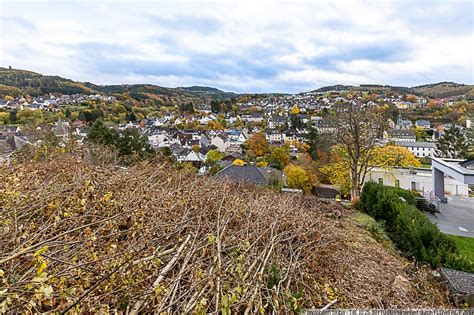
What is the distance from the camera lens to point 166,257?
2666 millimetres

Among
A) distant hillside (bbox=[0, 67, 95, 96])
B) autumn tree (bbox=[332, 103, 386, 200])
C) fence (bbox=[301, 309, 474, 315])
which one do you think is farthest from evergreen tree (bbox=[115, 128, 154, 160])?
distant hillside (bbox=[0, 67, 95, 96])

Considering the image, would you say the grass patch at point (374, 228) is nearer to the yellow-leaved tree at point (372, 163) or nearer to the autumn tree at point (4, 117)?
the yellow-leaved tree at point (372, 163)

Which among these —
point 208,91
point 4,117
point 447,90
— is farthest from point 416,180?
point 208,91

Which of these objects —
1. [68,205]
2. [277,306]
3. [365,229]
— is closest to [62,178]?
[68,205]

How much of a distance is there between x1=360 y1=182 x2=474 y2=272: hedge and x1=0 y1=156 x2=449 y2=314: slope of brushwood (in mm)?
1051

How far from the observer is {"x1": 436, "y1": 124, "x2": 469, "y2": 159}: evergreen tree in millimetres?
31531

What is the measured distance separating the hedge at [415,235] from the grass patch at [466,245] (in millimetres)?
1617

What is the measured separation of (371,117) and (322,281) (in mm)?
10229

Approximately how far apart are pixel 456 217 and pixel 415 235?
7846mm

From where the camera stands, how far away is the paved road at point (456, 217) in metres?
10.5

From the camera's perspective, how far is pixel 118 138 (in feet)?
57.1

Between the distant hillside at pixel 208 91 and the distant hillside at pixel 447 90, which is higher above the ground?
the distant hillside at pixel 208 91

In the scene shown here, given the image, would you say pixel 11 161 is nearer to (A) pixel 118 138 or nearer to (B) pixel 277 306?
(B) pixel 277 306

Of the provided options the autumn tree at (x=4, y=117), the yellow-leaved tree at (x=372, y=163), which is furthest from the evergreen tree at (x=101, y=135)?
the autumn tree at (x=4, y=117)
